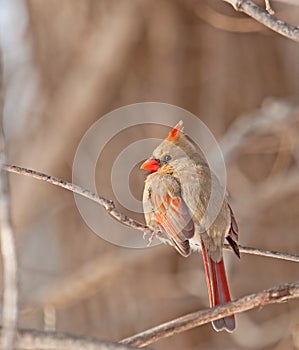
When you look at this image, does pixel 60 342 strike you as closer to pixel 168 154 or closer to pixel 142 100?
pixel 168 154

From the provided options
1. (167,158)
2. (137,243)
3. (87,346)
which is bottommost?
(87,346)

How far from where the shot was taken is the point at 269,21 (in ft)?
4.62

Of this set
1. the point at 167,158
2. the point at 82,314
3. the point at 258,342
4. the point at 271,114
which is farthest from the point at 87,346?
the point at 82,314

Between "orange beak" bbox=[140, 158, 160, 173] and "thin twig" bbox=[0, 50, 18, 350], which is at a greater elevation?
"orange beak" bbox=[140, 158, 160, 173]

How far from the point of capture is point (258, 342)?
3367 millimetres

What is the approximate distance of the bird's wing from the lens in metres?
1.82

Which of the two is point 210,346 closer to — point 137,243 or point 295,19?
point 137,243

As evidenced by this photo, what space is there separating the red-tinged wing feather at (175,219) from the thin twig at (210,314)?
17.7 inches

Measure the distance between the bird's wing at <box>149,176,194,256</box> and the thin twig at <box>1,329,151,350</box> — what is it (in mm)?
774

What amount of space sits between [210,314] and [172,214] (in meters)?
0.57

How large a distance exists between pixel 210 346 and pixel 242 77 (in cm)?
134

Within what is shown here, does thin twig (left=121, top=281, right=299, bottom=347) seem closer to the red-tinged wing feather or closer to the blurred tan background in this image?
the red-tinged wing feather

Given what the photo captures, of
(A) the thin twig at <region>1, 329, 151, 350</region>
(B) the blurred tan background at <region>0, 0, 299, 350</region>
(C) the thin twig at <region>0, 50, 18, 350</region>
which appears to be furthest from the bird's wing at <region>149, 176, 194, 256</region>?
(B) the blurred tan background at <region>0, 0, 299, 350</region>

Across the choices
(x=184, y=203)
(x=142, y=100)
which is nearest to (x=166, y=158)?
(x=184, y=203)
